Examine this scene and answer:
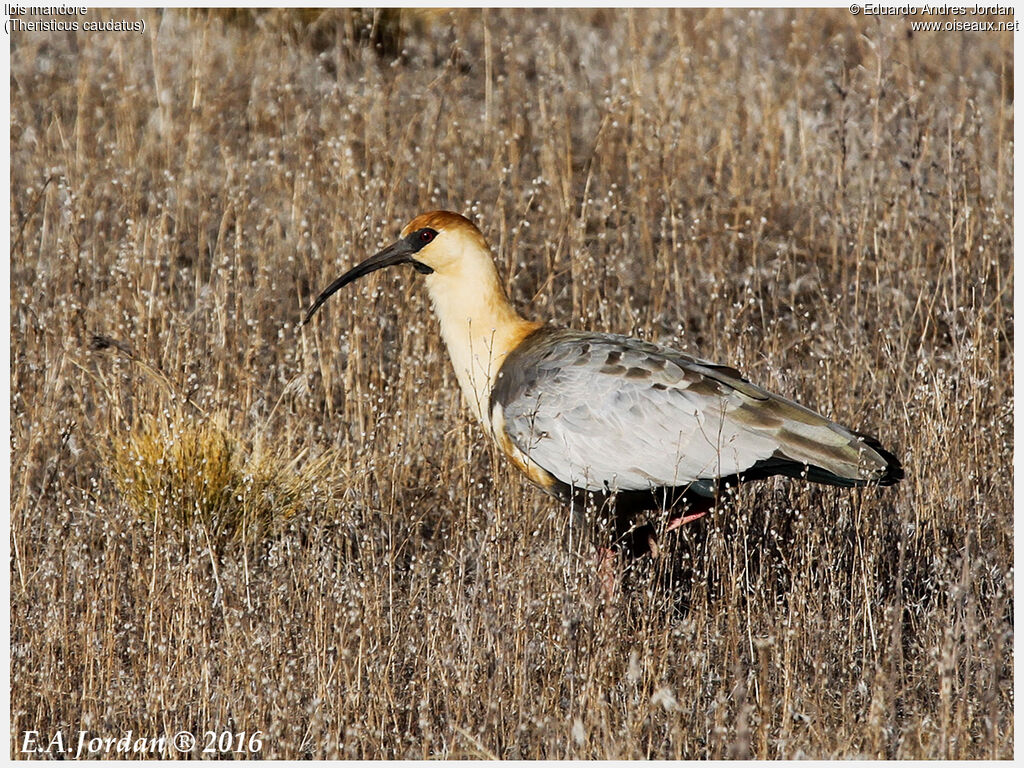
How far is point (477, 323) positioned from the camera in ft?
16.2

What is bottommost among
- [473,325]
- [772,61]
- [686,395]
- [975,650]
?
[975,650]

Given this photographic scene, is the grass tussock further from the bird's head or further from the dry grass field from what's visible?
the bird's head

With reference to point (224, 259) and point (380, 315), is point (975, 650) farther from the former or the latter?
point (224, 259)

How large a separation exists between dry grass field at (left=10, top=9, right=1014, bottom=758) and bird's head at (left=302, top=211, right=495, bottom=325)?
773 mm

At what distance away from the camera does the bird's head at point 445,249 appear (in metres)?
4.95

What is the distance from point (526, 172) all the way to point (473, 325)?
297 cm

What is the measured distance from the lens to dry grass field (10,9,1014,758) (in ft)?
12.8

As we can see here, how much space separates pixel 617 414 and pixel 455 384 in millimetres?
1647

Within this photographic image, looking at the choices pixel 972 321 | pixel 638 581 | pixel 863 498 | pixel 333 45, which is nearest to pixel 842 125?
pixel 972 321

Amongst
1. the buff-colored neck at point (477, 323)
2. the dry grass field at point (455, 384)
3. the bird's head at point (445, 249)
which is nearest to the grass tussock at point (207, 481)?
the dry grass field at point (455, 384)

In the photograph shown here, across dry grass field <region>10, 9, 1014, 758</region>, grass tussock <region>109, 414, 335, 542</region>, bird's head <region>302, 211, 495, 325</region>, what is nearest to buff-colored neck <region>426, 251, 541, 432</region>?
bird's head <region>302, 211, 495, 325</region>

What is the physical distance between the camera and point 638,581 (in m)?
4.55

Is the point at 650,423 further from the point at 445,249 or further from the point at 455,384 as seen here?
the point at 455,384

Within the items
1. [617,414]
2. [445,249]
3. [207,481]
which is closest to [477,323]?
[445,249]
